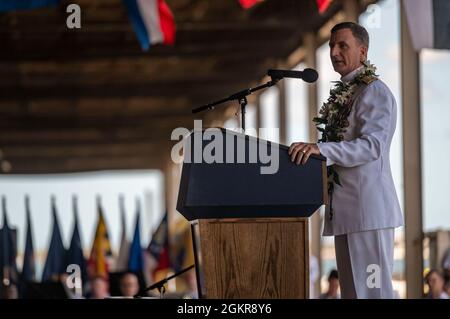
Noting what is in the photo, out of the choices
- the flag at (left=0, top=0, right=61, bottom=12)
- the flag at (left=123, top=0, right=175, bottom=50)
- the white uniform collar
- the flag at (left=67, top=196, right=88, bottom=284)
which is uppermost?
the flag at (left=0, top=0, right=61, bottom=12)

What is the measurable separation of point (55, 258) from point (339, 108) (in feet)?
34.8

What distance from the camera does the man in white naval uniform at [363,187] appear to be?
4.67 m

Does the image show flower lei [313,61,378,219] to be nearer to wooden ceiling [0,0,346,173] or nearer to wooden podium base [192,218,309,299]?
wooden podium base [192,218,309,299]

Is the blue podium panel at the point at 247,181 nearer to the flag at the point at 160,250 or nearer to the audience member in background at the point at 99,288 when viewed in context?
the audience member in background at the point at 99,288

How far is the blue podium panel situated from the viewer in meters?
4.46

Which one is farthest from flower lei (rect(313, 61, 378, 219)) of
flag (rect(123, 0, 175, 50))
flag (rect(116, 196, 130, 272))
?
flag (rect(116, 196, 130, 272))

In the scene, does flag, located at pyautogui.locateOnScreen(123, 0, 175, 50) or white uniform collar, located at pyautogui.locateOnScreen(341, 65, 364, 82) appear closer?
white uniform collar, located at pyautogui.locateOnScreen(341, 65, 364, 82)

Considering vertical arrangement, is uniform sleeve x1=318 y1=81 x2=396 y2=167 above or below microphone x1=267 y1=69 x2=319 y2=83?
below

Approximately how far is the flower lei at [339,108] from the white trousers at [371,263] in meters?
0.19

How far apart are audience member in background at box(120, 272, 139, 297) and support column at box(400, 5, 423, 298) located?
3.30 metres

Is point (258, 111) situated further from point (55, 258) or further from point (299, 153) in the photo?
point (299, 153)

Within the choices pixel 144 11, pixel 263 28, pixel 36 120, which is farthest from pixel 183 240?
pixel 144 11

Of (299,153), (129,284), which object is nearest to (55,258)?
(129,284)

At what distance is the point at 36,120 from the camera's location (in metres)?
27.6
